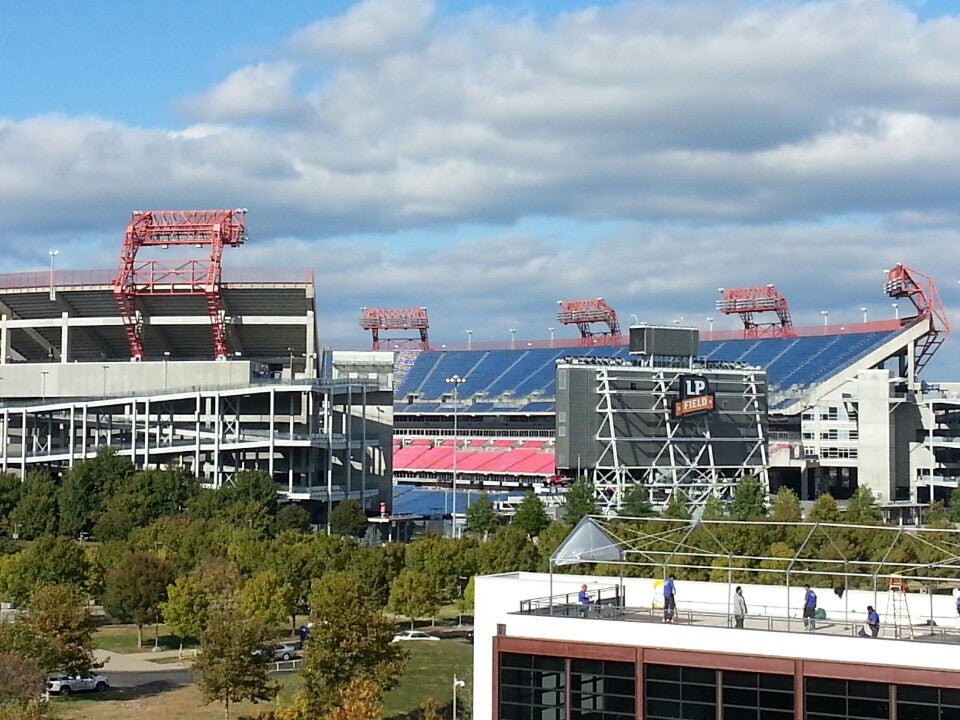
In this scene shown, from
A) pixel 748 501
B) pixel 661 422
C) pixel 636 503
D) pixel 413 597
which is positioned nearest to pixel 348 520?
pixel 636 503

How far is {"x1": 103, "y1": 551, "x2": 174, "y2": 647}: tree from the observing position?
74.2m

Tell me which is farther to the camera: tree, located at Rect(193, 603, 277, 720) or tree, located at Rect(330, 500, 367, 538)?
tree, located at Rect(330, 500, 367, 538)

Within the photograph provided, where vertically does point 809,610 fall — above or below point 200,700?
above

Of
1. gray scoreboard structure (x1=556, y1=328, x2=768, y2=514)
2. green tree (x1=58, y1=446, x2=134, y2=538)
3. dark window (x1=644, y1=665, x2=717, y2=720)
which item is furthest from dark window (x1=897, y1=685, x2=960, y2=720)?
Answer: gray scoreboard structure (x1=556, y1=328, x2=768, y2=514)

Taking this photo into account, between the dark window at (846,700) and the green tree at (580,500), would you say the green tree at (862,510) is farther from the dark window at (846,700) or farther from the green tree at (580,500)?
the dark window at (846,700)

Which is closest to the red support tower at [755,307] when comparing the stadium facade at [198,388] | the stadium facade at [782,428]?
the stadium facade at [782,428]

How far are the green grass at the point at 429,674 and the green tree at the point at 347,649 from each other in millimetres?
1353

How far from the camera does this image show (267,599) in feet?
237

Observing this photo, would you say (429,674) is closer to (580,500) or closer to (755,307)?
(580,500)

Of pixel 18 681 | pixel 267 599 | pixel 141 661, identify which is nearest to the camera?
pixel 18 681

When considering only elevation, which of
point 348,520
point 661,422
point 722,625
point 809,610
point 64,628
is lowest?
point 64,628

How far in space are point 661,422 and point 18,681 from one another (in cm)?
8265

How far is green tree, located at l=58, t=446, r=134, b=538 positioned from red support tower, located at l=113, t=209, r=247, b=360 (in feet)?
71.0

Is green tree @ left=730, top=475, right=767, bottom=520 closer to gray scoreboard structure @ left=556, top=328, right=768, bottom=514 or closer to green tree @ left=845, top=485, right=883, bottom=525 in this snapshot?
gray scoreboard structure @ left=556, top=328, right=768, bottom=514
